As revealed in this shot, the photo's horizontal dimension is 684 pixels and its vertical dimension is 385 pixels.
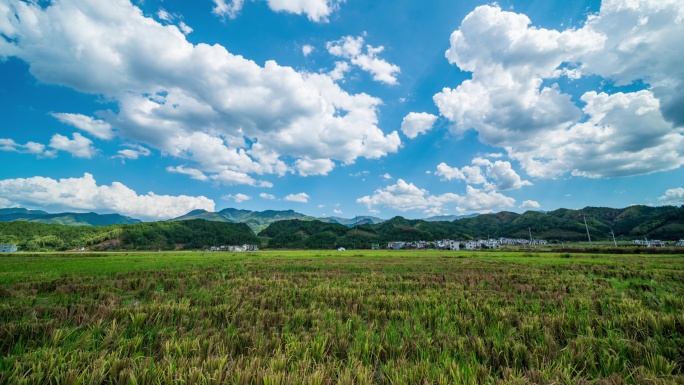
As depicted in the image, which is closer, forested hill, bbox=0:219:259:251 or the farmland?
the farmland

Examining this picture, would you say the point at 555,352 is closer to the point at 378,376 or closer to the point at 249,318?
the point at 378,376

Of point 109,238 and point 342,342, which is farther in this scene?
point 109,238

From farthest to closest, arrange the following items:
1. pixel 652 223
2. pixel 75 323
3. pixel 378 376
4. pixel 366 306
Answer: pixel 652 223 → pixel 366 306 → pixel 75 323 → pixel 378 376

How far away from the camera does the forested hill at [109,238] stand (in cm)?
14500

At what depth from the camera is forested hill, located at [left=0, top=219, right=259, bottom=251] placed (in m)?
145

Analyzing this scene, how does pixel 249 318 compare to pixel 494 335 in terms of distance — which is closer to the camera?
pixel 494 335

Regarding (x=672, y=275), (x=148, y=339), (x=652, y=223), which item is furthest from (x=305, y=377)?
(x=652, y=223)

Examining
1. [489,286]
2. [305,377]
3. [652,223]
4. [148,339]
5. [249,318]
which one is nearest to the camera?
[305,377]

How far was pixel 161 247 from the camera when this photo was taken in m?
156

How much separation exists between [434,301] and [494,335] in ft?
10.6

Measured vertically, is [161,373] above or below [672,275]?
below

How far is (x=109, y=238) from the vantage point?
15512cm

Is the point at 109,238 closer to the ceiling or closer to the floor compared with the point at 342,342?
closer to the floor

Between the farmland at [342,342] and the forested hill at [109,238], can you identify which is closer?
the farmland at [342,342]
